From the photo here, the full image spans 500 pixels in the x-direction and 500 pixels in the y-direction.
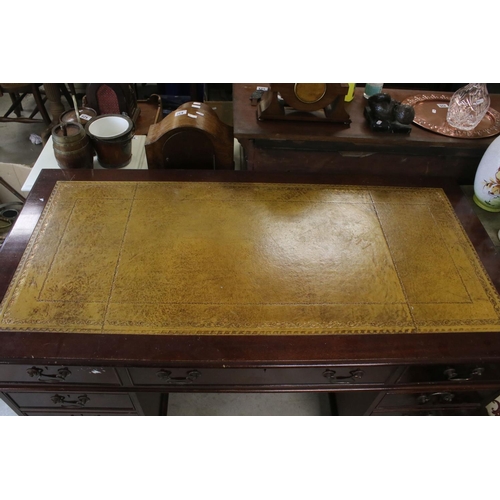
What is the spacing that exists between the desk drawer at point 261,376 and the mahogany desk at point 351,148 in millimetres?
884

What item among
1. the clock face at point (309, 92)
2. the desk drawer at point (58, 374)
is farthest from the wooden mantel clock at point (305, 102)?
the desk drawer at point (58, 374)

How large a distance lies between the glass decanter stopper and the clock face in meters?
0.59

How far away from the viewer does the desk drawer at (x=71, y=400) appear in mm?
1431

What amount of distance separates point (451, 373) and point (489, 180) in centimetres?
81

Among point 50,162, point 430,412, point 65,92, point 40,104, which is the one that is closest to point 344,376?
point 430,412

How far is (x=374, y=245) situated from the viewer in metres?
1.48

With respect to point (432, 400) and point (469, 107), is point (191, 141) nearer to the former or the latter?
point (469, 107)

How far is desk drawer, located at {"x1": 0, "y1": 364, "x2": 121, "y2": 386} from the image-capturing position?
1.24 metres

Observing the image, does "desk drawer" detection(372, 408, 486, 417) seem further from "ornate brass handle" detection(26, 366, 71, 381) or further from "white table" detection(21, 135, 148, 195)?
"white table" detection(21, 135, 148, 195)

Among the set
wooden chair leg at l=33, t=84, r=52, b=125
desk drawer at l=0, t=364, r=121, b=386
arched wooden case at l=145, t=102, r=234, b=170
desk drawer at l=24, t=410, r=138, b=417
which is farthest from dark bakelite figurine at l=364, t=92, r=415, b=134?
wooden chair leg at l=33, t=84, r=52, b=125

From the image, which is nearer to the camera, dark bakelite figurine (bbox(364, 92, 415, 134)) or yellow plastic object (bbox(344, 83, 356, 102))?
dark bakelite figurine (bbox(364, 92, 415, 134))

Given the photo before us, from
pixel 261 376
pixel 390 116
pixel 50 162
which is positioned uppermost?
pixel 390 116

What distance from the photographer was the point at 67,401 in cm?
146

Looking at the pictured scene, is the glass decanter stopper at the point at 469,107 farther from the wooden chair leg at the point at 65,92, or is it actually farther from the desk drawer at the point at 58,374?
the wooden chair leg at the point at 65,92
